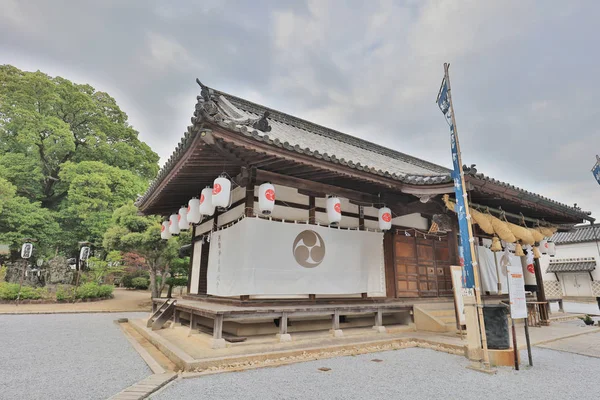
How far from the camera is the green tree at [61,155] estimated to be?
22.1 m

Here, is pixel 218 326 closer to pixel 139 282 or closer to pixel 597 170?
pixel 597 170

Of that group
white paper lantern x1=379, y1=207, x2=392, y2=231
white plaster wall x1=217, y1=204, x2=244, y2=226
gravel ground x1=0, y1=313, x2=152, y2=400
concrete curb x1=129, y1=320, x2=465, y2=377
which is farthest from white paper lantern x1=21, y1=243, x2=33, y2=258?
white paper lantern x1=379, y1=207, x2=392, y2=231

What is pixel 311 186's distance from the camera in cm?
750

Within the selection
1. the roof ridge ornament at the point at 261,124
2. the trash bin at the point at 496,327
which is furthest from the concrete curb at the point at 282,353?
the roof ridge ornament at the point at 261,124

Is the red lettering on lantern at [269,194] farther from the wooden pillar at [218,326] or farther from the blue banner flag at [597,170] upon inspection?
the blue banner flag at [597,170]

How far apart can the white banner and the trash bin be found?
3.18 metres

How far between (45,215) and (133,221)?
383 inches

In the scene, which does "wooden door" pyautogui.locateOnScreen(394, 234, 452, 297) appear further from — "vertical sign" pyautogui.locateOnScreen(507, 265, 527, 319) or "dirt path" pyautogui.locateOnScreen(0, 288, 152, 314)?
"dirt path" pyautogui.locateOnScreen(0, 288, 152, 314)

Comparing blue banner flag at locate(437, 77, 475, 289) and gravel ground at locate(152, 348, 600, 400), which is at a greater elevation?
blue banner flag at locate(437, 77, 475, 289)

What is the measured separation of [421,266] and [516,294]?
13.4 feet

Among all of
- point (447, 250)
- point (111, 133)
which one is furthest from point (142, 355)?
point (111, 133)

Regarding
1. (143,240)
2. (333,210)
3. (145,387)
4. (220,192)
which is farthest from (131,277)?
(145,387)

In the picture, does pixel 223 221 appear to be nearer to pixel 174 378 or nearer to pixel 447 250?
pixel 174 378

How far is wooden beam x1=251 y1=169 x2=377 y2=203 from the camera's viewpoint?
23.0 ft
